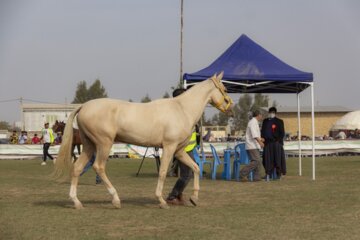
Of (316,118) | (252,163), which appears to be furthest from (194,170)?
(316,118)

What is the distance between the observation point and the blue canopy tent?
16.9 meters

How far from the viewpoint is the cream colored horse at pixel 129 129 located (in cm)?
1006

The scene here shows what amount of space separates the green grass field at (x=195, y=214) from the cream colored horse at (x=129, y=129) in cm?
69

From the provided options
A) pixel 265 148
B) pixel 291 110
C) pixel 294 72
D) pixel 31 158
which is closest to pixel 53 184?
pixel 265 148

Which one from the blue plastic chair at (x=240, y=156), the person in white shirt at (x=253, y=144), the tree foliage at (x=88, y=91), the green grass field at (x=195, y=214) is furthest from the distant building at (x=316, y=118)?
the green grass field at (x=195, y=214)

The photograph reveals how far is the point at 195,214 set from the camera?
953cm

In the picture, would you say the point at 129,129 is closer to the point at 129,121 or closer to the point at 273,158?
the point at 129,121

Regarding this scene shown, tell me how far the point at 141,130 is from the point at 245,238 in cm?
337

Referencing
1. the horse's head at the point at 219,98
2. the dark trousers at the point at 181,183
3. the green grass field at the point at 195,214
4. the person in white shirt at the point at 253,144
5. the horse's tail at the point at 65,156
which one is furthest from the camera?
the person in white shirt at the point at 253,144

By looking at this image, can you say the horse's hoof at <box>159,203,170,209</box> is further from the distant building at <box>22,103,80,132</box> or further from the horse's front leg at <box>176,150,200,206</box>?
the distant building at <box>22,103,80,132</box>

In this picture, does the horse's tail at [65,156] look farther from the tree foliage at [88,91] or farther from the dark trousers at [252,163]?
the tree foliage at [88,91]

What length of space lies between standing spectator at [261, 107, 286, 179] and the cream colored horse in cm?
661

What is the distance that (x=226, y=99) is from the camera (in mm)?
11477

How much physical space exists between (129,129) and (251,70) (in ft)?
25.4
